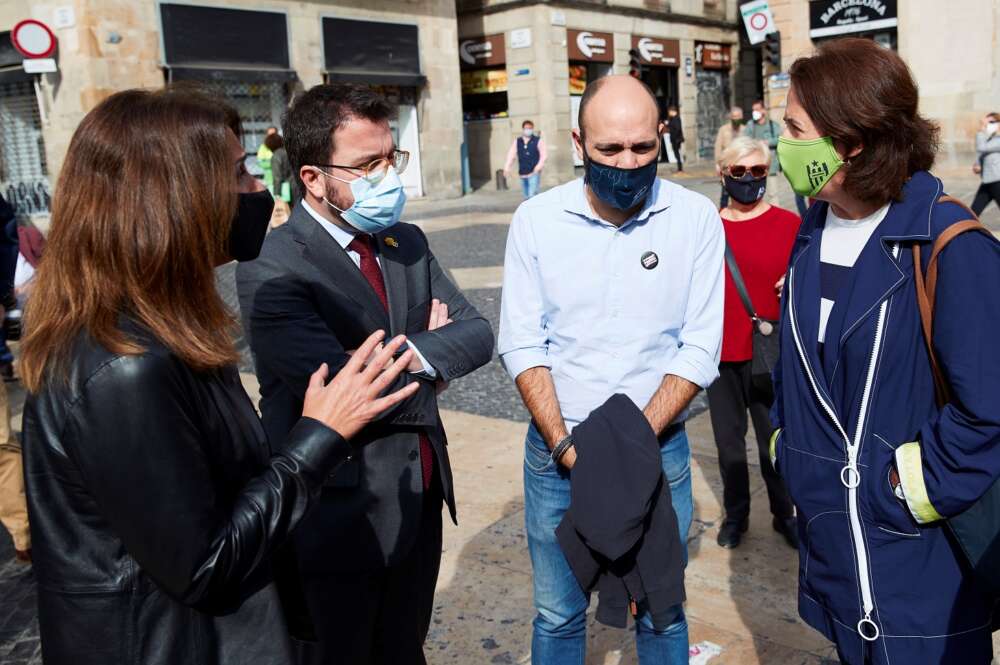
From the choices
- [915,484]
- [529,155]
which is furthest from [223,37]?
[915,484]

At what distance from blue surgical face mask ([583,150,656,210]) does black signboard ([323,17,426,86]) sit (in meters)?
18.6

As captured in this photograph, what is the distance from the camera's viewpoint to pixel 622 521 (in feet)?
7.84

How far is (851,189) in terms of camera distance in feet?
7.11

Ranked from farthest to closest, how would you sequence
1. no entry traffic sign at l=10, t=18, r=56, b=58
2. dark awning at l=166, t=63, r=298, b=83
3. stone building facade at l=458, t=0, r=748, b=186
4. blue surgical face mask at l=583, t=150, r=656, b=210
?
stone building facade at l=458, t=0, r=748, b=186, dark awning at l=166, t=63, r=298, b=83, no entry traffic sign at l=10, t=18, r=56, b=58, blue surgical face mask at l=583, t=150, r=656, b=210

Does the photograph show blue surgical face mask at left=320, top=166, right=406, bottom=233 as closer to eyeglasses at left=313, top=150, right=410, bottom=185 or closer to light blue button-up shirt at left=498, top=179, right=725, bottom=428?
eyeglasses at left=313, top=150, right=410, bottom=185

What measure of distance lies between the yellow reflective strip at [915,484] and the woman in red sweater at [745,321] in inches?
75.3

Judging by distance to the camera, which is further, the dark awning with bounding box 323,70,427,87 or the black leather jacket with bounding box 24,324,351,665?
the dark awning with bounding box 323,70,427,87

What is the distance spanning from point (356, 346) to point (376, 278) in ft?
0.77

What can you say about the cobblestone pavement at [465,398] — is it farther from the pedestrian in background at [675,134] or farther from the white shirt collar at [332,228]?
the pedestrian in background at [675,134]

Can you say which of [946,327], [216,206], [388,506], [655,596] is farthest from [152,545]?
[946,327]

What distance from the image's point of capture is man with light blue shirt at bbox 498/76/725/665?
2.60 metres

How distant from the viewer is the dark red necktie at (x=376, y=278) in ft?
8.49

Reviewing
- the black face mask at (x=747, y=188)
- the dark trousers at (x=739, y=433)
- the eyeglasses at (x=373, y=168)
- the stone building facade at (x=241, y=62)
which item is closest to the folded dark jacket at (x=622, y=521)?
the eyeglasses at (x=373, y=168)

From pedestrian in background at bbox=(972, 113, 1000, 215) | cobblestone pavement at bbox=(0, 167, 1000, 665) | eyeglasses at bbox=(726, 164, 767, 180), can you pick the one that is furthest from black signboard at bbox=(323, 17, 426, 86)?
eyeglasses at bbox=(726, 164, 767, 180)
